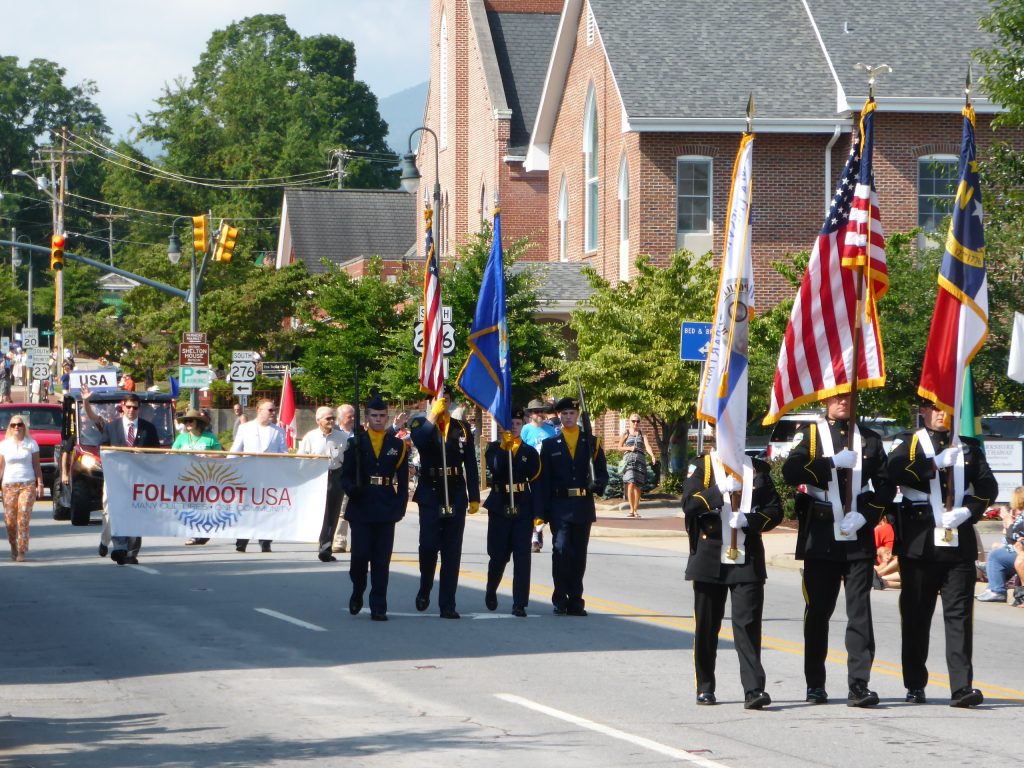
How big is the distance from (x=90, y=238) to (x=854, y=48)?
7701 cm

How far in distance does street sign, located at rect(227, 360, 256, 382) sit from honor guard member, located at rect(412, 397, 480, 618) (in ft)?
79.2

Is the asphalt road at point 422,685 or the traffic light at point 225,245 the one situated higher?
the traffic light at point 225,245

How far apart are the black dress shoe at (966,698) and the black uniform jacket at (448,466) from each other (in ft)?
17.8

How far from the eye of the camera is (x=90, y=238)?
351 feet

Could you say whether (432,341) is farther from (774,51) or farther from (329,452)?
(774,51)

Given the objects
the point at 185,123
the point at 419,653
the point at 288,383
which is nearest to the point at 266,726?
the point at 419,653

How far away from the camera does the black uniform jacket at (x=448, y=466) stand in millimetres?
14688

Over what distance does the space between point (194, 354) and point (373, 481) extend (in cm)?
2650

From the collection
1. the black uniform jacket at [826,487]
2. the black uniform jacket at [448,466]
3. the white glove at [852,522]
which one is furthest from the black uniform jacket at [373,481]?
the white glove at [852,522]

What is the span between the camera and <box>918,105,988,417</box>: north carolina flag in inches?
441

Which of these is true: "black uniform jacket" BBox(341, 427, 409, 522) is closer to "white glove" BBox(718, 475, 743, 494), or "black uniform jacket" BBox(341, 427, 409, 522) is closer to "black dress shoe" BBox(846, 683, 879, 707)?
"white glove" BBox(718, 475, 743, 494)

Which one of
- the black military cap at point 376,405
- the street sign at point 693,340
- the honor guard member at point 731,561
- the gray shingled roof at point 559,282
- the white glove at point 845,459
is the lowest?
the honor guard member at point 731,561

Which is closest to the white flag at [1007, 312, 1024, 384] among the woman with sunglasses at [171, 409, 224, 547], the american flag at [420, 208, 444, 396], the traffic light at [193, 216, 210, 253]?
the american flag at [420, 208, 444, 396]

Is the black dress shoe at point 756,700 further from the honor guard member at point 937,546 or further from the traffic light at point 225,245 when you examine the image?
the traffic light at point 225,245
